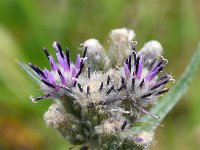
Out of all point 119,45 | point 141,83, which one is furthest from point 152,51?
point 141,83

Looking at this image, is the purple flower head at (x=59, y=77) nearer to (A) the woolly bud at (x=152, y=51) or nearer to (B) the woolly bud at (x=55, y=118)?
(B) the woolly bud at (x=55, y=118)

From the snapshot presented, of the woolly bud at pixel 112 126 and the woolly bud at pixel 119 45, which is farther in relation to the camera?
the woolly bud at pixel 119 45

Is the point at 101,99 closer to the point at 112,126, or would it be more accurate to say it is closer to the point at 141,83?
the point at 112,126

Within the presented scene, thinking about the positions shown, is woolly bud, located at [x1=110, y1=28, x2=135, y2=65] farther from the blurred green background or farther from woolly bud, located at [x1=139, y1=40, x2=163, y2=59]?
the blurred green background

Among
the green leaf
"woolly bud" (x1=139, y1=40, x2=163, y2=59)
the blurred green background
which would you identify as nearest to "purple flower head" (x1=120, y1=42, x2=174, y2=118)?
"woolly bud" (x1=139, y1=40, x2=163, y2=59)

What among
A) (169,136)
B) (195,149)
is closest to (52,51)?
(169,136)

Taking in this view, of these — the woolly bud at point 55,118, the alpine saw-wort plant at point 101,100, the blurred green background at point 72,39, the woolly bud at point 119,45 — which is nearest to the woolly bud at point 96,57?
the woolly bud at point 119,45

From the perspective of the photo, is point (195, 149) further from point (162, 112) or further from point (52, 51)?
point (52, 51)
